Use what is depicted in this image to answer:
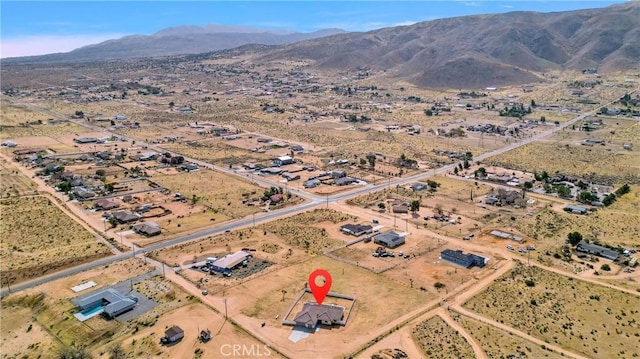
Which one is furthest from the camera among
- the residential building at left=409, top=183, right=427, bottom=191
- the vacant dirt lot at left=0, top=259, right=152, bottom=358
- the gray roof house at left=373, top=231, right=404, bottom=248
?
the residential building at left=409, top=183, right=427, bottom=191

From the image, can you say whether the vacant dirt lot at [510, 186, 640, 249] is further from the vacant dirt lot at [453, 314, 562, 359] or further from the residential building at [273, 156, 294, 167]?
the residential building at [273, 156, 294, 167]

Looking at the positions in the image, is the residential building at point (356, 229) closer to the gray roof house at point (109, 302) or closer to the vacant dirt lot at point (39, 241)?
the gray roof house at point (109, 302)

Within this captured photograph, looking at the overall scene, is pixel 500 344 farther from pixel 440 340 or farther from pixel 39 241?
pixel 39 241

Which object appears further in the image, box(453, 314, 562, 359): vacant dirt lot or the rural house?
the rural house

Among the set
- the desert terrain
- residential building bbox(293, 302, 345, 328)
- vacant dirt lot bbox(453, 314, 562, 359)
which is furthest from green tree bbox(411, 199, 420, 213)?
residential building bbox(293, 302, 345, 328)

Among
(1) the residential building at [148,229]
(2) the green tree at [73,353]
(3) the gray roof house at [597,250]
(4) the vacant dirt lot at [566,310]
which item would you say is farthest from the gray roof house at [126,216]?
(3) the gray roof house at [597,250]

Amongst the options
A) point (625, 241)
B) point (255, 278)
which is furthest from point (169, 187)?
point (625, 241)

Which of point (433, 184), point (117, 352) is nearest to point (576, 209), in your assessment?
point (433, 184)
